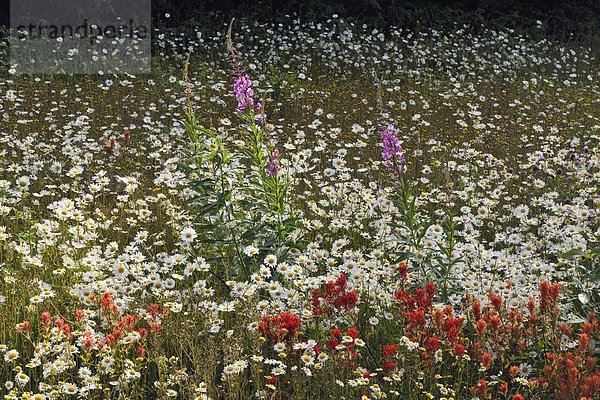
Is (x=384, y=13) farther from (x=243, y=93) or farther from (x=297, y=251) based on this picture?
(x=297, y=251)

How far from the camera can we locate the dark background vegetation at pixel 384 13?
1231 centimetres

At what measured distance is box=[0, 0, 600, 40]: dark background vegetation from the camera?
12.3 meters

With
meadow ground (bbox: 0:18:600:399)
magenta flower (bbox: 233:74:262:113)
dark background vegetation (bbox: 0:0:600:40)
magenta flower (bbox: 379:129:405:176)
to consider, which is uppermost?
Result: dark background vegetation (bbox: 0:0:600:40)

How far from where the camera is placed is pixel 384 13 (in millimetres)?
12883

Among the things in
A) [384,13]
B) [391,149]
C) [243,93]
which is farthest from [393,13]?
[391,149]

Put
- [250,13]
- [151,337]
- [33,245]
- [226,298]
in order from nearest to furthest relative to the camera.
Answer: [151,337]
[226,298]
[33,245]
[250,13]

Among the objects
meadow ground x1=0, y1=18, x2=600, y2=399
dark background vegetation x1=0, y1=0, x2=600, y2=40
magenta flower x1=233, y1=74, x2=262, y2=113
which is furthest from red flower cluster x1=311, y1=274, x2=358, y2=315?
dark background vegetation x1=0, y1=0, x2=600, y2=40

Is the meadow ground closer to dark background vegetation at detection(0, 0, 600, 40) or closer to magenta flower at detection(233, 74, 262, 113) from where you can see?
magenta flower at detection(233, 74, 262, 113)

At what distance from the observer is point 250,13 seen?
41.5 ft

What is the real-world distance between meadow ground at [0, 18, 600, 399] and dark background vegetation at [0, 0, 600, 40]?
4.38 meters

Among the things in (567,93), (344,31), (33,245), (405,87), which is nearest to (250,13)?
(344,31)

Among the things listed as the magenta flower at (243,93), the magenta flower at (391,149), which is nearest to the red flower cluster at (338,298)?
the magenta flower at (391,149)

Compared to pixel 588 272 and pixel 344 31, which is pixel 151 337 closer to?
pixel 588 272

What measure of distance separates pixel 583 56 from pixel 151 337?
10071 millimetres
